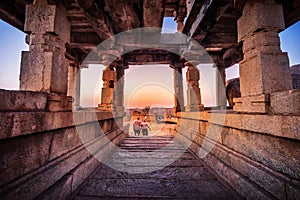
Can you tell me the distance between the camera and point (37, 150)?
1711 mm

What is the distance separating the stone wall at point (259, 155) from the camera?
1.52 meters

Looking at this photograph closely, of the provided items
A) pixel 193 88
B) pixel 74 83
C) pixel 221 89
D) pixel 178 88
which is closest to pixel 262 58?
pixel 193 88

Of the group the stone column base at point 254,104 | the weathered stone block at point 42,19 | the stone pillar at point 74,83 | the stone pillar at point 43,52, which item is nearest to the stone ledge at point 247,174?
the stone column base at point 254,104

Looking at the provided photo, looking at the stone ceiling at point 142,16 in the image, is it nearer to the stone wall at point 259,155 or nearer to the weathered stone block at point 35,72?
the weathered stone block at point 35,72

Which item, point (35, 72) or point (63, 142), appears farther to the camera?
point (35, 72)

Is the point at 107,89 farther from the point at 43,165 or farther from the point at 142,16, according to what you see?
the point at 43,165

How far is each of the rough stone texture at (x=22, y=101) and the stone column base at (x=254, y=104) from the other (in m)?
2.74

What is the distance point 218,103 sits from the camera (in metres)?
8.87

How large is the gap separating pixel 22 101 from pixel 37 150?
55 centimetres

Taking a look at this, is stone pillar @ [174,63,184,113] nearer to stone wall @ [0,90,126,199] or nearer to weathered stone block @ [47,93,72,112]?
stone wall @ [0,90,126,199]

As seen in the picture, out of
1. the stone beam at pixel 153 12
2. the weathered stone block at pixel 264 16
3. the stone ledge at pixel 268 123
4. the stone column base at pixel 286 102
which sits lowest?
the stone ledge at pixel 268 123

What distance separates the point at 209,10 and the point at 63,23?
3.07m

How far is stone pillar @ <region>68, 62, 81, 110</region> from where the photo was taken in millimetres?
8927

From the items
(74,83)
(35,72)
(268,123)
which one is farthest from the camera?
(74,83)
